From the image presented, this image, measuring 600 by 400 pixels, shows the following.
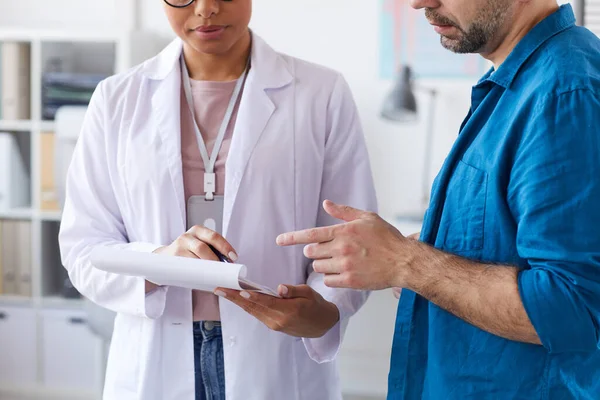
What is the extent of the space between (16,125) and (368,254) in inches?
106

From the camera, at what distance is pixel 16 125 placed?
3.36 metres

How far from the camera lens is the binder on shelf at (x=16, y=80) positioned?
3.31m

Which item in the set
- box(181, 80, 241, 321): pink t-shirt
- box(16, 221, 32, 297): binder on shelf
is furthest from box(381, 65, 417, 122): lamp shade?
box(181, 80, 241, 321): pink t-shirt

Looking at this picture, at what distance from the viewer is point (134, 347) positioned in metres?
1.53

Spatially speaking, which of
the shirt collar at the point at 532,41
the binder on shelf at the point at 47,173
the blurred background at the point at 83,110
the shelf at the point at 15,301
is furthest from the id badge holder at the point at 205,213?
the shelf at the point at 15,301

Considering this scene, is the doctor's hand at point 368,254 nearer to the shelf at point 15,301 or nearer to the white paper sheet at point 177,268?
the white paper sheet at point 177,268

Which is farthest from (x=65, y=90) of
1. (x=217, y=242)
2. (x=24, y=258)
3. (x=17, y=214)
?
(x=217, y=242)

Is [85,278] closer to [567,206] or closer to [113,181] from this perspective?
[113,181]

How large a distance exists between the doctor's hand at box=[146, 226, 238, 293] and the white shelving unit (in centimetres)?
207

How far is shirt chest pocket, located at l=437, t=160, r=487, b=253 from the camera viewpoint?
42.2 inches

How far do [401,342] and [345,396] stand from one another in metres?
2.66

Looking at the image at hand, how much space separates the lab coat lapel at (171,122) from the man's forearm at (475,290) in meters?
0.59

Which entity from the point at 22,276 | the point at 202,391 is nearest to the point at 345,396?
the point at 22,276

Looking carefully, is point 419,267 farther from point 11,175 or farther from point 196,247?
point 11,175
